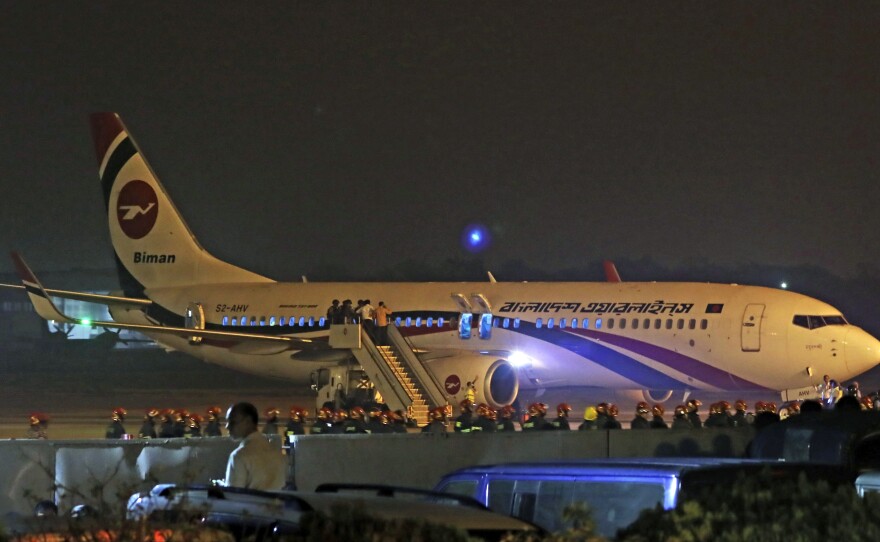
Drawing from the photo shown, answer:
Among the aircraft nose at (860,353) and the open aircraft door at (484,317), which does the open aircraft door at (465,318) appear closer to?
the open aircraft door at (484,317)

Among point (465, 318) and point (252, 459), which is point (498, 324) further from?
point (252, 459)

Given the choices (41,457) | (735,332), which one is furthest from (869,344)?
(41,457)

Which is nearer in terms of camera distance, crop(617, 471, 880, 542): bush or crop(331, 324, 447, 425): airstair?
crop(617, 471, 880, 542): bush

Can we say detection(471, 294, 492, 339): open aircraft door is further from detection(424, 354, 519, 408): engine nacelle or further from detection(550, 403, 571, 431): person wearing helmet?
detection(550, 403, 571, 431): person wearing helmet

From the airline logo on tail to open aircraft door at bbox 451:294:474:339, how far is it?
10770 millimetres

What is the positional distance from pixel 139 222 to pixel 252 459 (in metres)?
30.2

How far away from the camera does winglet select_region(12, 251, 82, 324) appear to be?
3266cm

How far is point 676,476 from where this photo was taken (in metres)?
7.61

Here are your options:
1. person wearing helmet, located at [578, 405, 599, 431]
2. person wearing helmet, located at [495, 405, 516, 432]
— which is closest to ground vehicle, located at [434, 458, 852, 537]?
person wearing helmet, located at [578, 405, 599, 431]

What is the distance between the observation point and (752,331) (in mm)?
27891

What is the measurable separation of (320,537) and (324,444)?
9.01m

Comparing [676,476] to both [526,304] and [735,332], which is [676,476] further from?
[526,304]

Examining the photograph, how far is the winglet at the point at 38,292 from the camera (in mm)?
32656

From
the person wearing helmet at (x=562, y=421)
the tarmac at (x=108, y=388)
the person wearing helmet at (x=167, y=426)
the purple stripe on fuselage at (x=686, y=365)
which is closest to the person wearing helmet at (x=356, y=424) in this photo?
the person wearing helmet at (x=167, y=426)
